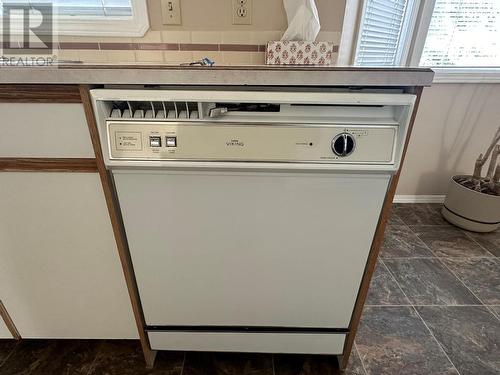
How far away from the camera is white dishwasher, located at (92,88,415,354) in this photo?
0.60 meters

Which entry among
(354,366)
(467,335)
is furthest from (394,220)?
(354,366)

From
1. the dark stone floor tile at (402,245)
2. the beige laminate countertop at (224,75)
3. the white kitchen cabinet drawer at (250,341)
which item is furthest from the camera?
the dark stone floor tile at (402,245)

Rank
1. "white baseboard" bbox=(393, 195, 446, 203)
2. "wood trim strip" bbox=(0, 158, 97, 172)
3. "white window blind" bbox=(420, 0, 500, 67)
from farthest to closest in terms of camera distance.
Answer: "white baseboard" bbox=(393, 195, 446, 203) → "white window blind" bbox=(420, 0, 500, 67) → "wood trim strip" bbox=(0, 158, 97, 172)

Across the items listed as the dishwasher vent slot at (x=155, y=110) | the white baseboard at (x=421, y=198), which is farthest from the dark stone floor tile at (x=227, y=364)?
the white baseboard at (x=421, y=198)

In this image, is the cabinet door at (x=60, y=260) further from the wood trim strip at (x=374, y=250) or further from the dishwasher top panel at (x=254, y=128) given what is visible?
the wood trim strip at (x=374, y=250)

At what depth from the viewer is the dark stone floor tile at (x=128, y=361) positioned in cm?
98

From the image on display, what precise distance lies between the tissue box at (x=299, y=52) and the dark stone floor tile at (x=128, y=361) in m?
1.40

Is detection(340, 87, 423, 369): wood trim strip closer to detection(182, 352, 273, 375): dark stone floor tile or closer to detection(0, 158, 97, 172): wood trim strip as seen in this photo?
detection(182, 352, 273, 375): dark stone floor tile

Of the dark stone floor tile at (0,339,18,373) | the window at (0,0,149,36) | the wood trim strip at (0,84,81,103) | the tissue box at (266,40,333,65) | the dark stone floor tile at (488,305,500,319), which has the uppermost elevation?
the window at (0,0,149,36)

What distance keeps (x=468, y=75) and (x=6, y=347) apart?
3085mm

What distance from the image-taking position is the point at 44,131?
25.3 inches

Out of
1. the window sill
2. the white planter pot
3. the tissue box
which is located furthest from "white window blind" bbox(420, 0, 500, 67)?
the tissue box

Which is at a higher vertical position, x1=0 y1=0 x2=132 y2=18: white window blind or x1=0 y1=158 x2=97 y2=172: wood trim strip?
x1=0 y1=0 x2=132 y2=18: white window blind

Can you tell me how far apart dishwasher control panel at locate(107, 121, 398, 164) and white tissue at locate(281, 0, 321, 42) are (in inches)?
34.2
